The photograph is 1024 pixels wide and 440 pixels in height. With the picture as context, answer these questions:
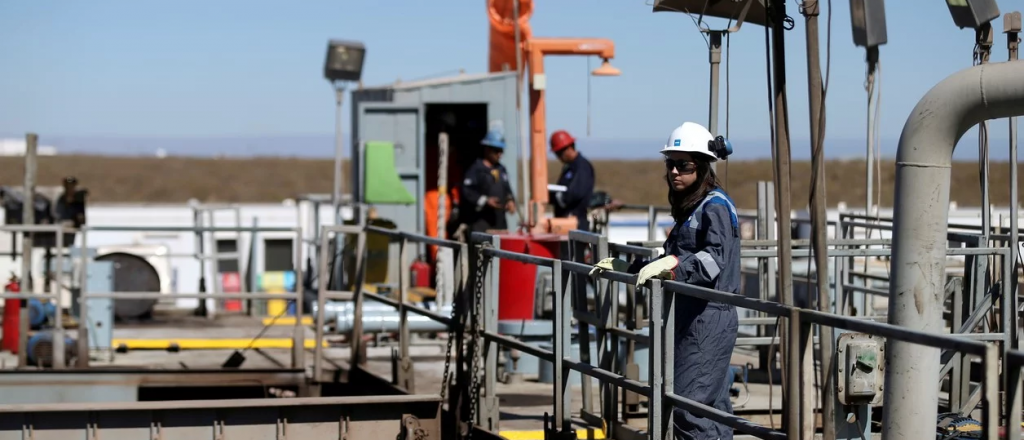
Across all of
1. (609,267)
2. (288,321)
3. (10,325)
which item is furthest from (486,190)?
(609,267)

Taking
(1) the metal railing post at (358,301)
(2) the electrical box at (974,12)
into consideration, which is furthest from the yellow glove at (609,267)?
(1) the metal railing post at (358,301)

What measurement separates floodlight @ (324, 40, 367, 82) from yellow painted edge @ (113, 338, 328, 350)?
18.0 ft

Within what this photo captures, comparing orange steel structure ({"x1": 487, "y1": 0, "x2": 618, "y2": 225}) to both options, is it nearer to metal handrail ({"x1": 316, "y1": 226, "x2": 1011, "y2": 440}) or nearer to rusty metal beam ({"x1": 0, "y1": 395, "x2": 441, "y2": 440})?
metal handrail ({"x1": 316, "y1": 226, "x2": 1011, "y2": 440})

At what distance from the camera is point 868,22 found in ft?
32.6

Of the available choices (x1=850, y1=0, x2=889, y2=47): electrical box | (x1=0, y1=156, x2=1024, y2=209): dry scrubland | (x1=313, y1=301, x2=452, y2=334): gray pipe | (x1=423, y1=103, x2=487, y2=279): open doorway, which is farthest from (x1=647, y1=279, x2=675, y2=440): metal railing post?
(x1=0, y1=156, x2=1024, y2=209): dry scrubland

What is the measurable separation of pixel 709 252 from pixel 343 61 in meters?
13.2

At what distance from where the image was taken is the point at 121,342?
13883 mm

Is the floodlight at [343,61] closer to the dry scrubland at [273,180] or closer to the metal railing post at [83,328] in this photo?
the metal railing post at [83,328]

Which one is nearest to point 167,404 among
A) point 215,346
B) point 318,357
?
point 318,357

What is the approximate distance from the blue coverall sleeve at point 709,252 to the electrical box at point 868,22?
4346mm

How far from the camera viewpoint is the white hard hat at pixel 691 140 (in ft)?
19.5

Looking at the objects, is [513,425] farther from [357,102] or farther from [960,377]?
[357,102]

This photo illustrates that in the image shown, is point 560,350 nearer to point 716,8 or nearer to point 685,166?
point 685,166

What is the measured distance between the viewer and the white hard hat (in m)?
5.95
